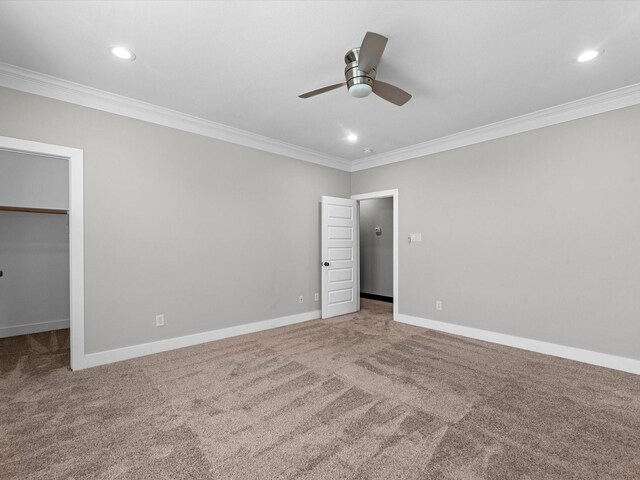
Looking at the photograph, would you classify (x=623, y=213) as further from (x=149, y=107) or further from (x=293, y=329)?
(x=149, y=107)

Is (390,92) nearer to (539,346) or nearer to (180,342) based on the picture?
(539,346)

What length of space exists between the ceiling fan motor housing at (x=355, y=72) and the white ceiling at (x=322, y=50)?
0.25 feet

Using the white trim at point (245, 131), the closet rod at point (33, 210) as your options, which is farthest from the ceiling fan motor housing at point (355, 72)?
the closet rod at point (33, 210)

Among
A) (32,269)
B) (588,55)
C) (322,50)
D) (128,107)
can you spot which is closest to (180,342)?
(32,269)

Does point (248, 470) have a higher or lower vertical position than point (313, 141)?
lower

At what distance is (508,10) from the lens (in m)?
1.96

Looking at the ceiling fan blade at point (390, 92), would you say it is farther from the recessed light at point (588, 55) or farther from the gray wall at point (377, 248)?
the gray wall at point (377, 248)

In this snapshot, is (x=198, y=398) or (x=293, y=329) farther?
(x=293, y=329)

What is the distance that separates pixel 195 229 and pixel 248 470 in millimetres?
2782

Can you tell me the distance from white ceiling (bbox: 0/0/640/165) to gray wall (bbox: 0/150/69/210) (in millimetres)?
1812

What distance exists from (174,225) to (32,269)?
247cm

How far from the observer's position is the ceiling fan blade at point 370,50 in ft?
6.44

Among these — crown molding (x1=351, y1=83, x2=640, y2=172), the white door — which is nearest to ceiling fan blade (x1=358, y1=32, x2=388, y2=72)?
crown molding (x1=351, y1=83, x2=640, y2=172)

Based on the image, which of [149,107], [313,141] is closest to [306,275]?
[313,141]
